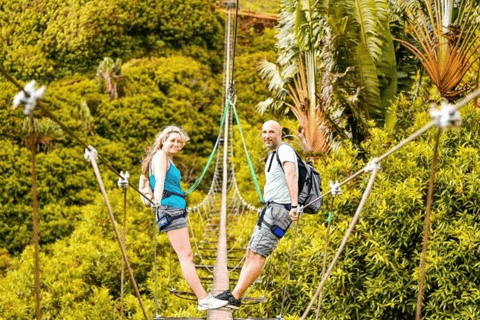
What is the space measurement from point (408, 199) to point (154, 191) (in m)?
1.71

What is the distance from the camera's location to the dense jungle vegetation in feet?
11.0

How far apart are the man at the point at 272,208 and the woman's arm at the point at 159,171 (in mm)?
412

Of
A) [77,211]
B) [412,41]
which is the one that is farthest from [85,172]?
[412,41]

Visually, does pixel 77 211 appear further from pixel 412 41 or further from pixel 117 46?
pixel 412 41

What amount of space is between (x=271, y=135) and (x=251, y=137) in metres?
4.49

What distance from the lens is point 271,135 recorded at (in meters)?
2.35

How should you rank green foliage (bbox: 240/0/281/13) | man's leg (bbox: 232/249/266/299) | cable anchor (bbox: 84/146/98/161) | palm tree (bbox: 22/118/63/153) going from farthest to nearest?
1. green foliage (bbox: 240/0/281/13)
2. palm tree (bbox: 22/118/63/153)
3. man's leg (bbox: 232/249/266/299)
4. cable anchor (bbox: 84/146/98/161)

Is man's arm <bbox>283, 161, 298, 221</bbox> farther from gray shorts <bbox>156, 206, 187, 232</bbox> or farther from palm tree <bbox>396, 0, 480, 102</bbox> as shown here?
palm tree <bbox>396, 0, 480, 102</bbox>

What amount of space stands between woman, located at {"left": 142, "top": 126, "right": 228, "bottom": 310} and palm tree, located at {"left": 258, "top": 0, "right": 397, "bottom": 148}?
8.63ft

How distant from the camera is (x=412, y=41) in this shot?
6027 millimetres

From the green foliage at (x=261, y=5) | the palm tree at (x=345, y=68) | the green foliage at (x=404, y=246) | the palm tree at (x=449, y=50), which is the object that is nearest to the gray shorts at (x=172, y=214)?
the green foliage at (x=404, y=246)

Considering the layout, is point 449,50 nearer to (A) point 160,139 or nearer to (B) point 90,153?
(A) point 160,139

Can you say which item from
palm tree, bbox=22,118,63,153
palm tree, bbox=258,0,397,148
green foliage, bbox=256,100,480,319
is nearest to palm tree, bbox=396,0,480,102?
palm tree, bbox=258,0,397,148

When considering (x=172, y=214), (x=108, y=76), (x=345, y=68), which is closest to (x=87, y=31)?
(x=108, y=76)
